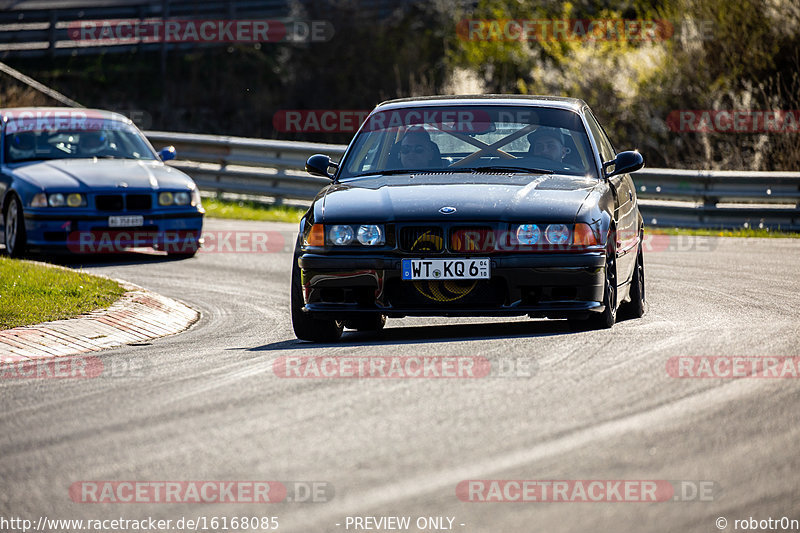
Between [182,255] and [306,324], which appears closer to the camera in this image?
[306,324]

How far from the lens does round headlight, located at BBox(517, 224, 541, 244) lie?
7770 mm

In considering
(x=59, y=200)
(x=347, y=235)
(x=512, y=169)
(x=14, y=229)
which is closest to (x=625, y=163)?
(x=512, y=169)

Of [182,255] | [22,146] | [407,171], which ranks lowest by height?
[182,255]

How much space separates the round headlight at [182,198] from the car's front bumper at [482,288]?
23.1ft

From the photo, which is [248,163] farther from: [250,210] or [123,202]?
[123,202]

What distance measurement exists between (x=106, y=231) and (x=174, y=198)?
2.86ft

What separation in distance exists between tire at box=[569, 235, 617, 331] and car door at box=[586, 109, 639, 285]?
164mm

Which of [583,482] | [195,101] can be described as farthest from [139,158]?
[195,101]

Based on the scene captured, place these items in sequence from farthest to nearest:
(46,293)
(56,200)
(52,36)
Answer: (52,36) → (56,200) → (46,293)

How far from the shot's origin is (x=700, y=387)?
6121mm

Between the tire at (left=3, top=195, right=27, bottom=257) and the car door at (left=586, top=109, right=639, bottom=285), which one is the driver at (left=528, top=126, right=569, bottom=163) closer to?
the car door at (left=586, top=109, right=639, bottom=285)

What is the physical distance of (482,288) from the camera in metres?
7.84

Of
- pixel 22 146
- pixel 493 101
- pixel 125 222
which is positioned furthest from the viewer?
pixel 22 146

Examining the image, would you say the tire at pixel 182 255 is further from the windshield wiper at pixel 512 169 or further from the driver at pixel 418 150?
the windshield wiper at pixel 512 169
